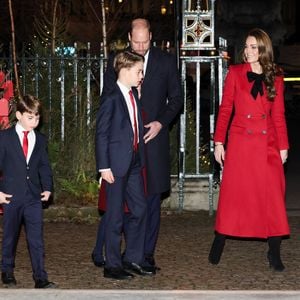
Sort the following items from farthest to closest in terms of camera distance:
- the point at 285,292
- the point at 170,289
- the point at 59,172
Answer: the point at 59,172
the point at 170,289
the point at 285,292

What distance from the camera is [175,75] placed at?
7656mm

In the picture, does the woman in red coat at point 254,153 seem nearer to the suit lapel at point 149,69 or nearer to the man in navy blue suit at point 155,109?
the man in navy blue suit at point 155,109

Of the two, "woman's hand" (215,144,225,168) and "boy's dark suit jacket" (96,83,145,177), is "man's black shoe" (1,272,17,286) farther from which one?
"woman's hand" (215,144,225,168)

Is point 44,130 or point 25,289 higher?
point 44,130

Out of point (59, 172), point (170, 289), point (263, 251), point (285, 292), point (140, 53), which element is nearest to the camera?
point (285, 292)

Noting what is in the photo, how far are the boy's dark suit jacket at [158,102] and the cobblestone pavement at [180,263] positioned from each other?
2.53 feet

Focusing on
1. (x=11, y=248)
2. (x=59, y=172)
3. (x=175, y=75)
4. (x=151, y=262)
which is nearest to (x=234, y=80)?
(x=175, y=75)

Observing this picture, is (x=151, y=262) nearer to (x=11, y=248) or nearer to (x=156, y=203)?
(x=156, y=203)

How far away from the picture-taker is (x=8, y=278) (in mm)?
6918

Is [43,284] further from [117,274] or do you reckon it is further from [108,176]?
[108,176]

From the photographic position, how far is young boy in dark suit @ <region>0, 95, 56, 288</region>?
6.75m

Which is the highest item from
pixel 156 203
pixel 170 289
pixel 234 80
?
pixel 234 80

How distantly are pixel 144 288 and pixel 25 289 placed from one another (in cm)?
92

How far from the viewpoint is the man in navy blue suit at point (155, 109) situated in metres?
7.50
